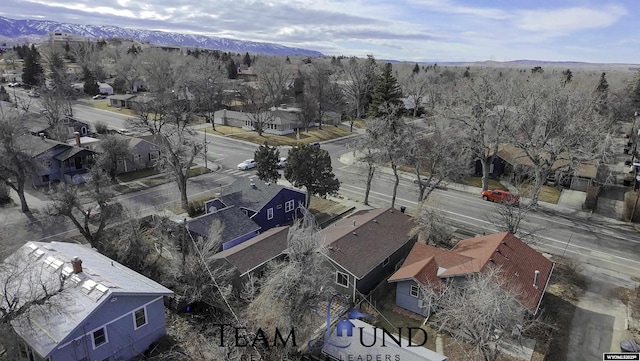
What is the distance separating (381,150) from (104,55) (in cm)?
14072

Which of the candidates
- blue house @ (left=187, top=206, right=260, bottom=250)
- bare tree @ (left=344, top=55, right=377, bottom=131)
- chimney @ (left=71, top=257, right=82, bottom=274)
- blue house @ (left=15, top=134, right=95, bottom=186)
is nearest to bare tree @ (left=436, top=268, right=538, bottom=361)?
blue house @ (left=187, top=206, right=260, bottom=250)

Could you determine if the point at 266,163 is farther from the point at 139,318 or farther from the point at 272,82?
the point at 272,82

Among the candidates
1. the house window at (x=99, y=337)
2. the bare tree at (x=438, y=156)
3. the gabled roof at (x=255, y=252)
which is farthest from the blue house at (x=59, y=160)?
the bare tree at (x=438, y=156)

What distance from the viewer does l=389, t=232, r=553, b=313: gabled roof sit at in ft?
72.6

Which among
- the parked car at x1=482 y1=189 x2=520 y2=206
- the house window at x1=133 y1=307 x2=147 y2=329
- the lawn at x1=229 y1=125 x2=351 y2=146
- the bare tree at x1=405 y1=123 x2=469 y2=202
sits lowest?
the house window at x1=133 y1=307 x2=147 y2=329

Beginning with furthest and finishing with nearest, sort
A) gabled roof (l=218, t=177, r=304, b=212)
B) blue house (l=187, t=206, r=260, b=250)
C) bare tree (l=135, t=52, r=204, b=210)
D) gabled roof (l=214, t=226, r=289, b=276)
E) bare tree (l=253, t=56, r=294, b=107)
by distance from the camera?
bare tree (l=253, t=56, r=294, b=107) < bare tree (l=135, t=52, r=204, b=210) < gabled roof (l=218, t=177, r=304, b=212) < blue house (l=187, t=206, r=260, b=250) < gabled roof (l=214, t=226, r=289, b=276)

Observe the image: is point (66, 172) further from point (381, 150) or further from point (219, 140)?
point (381, 150)

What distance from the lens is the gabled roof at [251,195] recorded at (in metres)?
33.3

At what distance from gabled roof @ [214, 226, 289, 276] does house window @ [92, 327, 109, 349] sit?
7502 millimetres

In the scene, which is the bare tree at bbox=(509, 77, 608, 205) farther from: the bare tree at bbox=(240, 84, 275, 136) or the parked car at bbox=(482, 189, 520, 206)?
the bare tree at bbox=(240, 84, 275, 136)

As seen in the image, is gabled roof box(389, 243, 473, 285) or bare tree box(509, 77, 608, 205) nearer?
gabled roof box(389, 243, 473, 285)

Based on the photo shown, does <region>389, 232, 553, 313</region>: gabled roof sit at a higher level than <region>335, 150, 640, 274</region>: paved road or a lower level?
higher

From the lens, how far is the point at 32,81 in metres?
104

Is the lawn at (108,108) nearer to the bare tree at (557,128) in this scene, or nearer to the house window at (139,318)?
the house window at (139,318)
